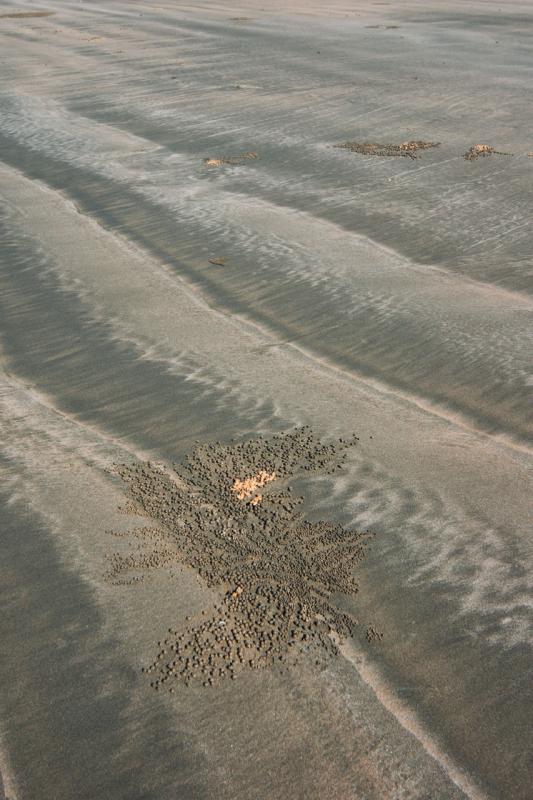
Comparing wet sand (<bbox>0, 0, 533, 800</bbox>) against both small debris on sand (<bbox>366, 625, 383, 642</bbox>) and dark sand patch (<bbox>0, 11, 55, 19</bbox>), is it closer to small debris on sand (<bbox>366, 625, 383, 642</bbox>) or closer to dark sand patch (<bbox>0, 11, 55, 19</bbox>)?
small debris on sand (<bbox>366, 625, 383, 642</bbox>)

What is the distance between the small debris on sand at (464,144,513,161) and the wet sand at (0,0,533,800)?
5.3 inches

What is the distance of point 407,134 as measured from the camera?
24.9 feet

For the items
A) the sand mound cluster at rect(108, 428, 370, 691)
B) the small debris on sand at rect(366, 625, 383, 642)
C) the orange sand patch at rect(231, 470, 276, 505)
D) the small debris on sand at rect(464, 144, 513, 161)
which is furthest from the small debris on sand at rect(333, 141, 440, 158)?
the small debris on sand at rect(366, 625, 383, 642)

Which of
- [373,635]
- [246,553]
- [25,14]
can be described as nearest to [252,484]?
[246,553]

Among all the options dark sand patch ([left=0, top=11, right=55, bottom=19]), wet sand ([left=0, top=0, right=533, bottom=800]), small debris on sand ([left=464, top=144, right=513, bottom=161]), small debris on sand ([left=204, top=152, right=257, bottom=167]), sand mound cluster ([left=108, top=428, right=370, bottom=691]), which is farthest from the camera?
dark sand patch ([left=0, top=11, right=55, bottom=19])

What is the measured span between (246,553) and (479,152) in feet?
16.9

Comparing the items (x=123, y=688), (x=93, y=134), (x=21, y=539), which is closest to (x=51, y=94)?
(x=93, y=134)

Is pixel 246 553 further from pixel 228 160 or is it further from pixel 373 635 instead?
pixel 228 160

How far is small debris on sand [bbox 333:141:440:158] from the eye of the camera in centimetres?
711

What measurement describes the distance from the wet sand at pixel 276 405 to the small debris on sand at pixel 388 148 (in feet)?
0.26

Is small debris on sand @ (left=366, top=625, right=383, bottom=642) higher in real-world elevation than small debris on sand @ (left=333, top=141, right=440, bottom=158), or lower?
lower

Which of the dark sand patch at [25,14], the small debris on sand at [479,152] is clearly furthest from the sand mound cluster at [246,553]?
the dark sand patch at [25,14]

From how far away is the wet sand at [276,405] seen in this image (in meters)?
2.19

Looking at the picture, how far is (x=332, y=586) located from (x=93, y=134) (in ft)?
20.7
